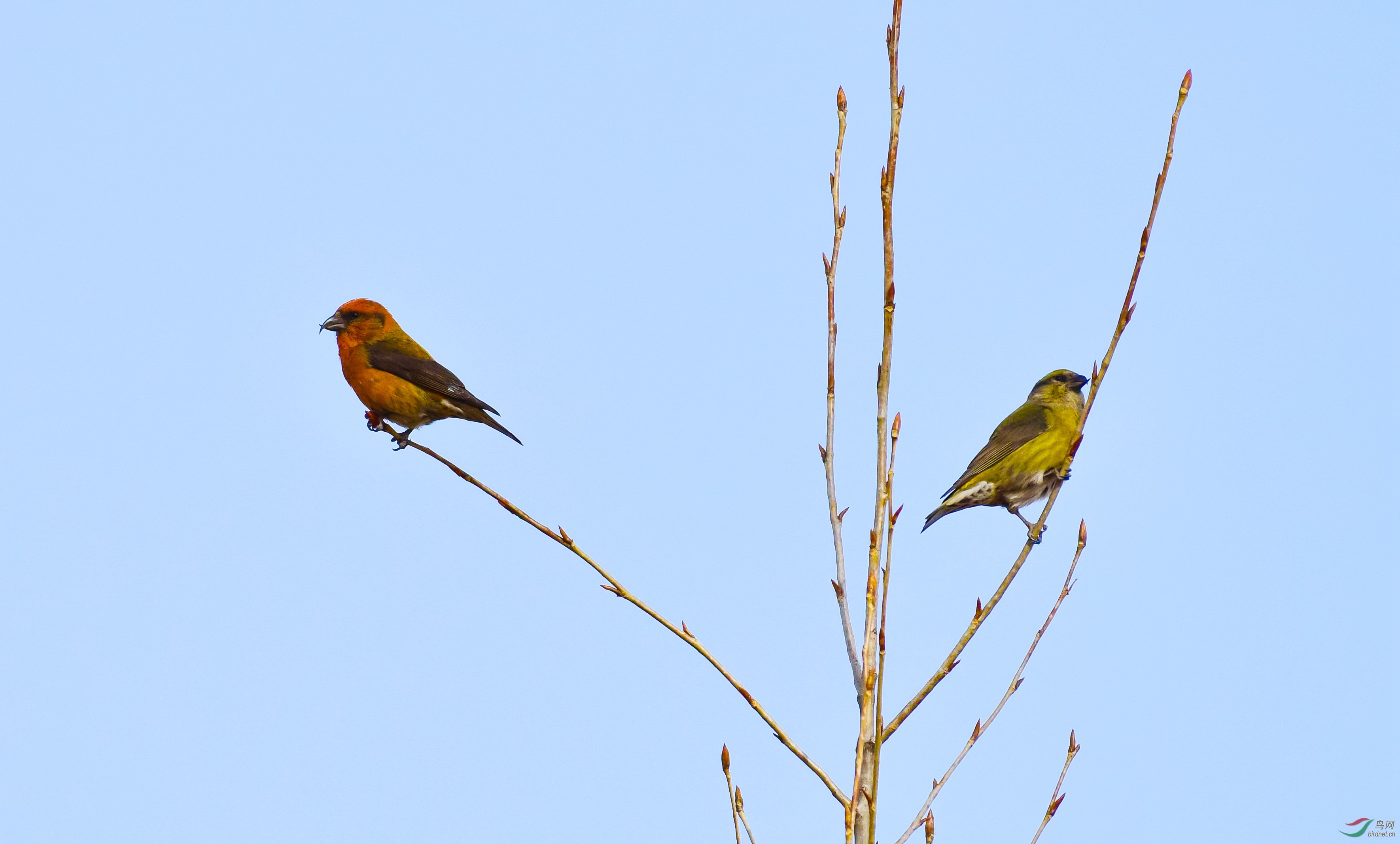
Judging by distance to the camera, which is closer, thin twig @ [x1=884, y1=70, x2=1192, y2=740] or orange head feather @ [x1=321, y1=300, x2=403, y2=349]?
thin twig @ [x1=884, y1=70, x2=1192, y2=740]

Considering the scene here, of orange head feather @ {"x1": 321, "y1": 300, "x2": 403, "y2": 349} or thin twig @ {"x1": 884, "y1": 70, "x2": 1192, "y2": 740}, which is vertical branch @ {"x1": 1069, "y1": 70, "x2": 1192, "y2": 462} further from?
orange head feather @ {"x1": 321, "y1": 300, "x2": 403, "y2": 349}

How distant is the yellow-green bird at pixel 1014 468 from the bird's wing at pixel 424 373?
342 cm

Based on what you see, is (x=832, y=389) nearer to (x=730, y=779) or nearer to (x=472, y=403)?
(x=730, y=779)

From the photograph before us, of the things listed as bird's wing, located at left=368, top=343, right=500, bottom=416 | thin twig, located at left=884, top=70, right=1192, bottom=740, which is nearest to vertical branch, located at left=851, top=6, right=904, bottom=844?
thin twig, located at left=884, top=70, right=1192, bottom=740

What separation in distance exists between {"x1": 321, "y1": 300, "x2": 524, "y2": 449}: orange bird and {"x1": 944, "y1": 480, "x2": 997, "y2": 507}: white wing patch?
3.23 metres

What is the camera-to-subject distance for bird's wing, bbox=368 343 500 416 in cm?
848

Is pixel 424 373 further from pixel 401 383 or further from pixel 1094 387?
pixel 1094 387

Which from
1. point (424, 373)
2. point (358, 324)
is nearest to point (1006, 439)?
point (424, 373)

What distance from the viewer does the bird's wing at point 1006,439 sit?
8883 mm

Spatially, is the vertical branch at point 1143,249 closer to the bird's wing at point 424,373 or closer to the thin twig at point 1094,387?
the thin twig at point 1094,387

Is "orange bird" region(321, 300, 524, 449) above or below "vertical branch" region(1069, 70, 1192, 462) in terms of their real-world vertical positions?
above

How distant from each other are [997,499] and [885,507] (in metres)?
6.53

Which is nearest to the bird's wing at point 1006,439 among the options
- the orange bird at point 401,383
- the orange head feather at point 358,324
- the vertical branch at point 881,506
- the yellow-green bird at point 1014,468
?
the yellow-green bird at point 1014,468

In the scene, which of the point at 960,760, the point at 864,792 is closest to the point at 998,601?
the point at 960,760
